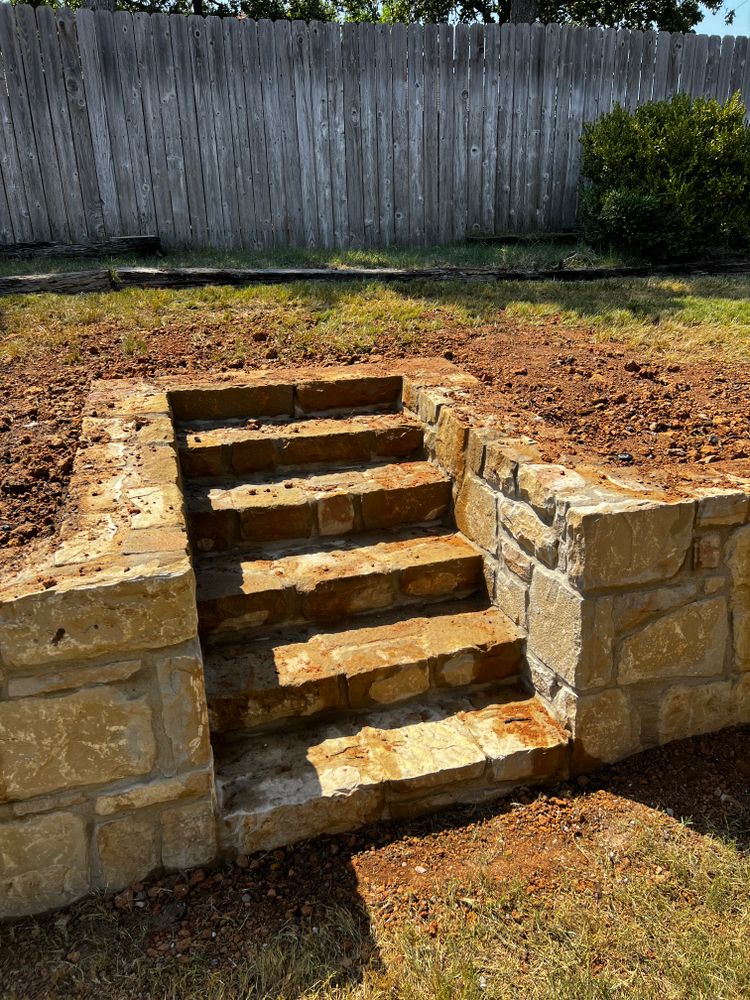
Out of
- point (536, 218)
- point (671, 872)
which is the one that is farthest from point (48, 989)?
point (536, 218)

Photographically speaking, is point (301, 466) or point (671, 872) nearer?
point (671, 872)

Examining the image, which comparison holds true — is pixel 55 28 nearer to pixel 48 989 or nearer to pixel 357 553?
pixel 357 553

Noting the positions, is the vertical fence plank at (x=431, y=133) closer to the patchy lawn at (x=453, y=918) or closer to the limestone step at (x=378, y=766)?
the limestone step at (x=378, y=766)

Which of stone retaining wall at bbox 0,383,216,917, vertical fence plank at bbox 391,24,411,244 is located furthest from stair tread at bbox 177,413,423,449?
vertical fence plank at bbox 391,24,411,244

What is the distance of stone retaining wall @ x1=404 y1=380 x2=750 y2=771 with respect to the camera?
2582mm

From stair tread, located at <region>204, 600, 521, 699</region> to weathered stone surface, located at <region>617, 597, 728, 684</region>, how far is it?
0.48 metres

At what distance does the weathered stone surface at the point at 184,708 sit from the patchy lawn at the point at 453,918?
1.45 ft

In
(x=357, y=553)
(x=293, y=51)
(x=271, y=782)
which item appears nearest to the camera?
(x=271, y=782)

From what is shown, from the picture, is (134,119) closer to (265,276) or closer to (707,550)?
(265,276)

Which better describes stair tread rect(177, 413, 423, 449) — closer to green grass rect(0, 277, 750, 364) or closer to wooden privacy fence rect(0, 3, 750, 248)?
green grass rect(0, 277, 750, 364)

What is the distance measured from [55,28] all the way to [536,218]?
16.4ft

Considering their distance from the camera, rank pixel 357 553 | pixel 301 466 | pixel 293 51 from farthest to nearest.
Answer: pixel 293 51
pixel 301 466
pixel 357 553

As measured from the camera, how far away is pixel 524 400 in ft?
12.9

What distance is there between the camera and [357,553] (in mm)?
3375
